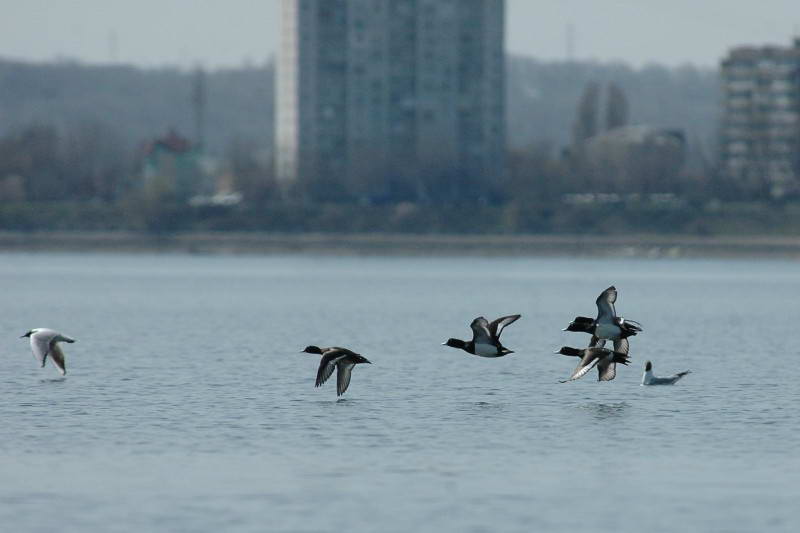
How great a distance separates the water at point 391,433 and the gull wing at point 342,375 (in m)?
0.60

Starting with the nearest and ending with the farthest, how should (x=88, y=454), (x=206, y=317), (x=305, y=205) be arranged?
(x=88, y=454) < (x=206, y=317) < (x=305, y=205)

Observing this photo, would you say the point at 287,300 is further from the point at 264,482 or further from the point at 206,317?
the point at 264,482

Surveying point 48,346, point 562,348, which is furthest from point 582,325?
point 48,346

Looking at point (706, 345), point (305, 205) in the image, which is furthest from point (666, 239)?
point (706, 345)

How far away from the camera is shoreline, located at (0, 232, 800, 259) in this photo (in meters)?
168

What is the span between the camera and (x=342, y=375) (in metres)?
36.2

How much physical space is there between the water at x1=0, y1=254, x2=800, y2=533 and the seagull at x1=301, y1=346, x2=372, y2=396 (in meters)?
0.67

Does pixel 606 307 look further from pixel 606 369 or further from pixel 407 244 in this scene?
pixel 407 244

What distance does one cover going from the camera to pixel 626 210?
176750 mm

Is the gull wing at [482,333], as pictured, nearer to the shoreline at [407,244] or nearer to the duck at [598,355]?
the duck at [598,355]

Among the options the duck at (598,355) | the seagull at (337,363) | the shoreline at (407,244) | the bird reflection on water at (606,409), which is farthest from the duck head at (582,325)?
the shoreline at (407,244)

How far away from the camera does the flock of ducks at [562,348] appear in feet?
110

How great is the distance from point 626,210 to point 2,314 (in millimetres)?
106109

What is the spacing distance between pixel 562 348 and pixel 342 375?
4516 mm
